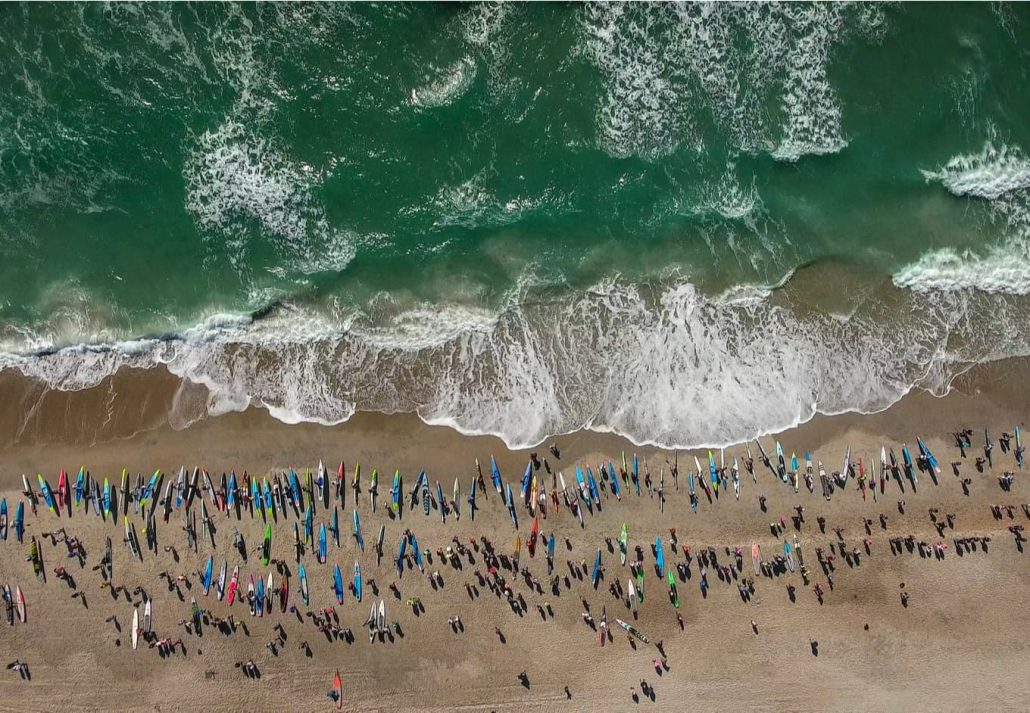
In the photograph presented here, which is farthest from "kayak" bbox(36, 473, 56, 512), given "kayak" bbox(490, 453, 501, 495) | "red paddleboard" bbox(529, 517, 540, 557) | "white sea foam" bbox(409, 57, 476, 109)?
"white sea foam" bbox(409, 57, 476, 109)

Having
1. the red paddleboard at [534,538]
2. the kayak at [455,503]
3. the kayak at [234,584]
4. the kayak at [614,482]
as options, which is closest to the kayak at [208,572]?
the kayak at [234,584]

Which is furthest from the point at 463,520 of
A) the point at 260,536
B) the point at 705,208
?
the point at 705,208

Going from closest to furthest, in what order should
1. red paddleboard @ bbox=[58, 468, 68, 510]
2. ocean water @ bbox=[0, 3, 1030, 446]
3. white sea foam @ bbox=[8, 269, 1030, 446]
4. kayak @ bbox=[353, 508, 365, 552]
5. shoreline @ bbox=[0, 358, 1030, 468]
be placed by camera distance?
red paddleboard @ bbox=[58, 468, 68, 510] < kayak @ bbox=[353, 508, 365, 552] < shoreline @ bbox=[0, 358, 1030, 468] < white sea foam @ bbox=[8, 269, 1030, 446] < ocean water @ bbox=[0, 3, 1030, 446]

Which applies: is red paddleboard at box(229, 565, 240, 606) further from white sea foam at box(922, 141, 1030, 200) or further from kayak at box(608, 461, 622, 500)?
white sea foam at box(922, 141, 1030, 200)

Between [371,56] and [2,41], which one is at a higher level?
[2,41]

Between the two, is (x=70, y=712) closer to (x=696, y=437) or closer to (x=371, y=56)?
(x=696, y=437)

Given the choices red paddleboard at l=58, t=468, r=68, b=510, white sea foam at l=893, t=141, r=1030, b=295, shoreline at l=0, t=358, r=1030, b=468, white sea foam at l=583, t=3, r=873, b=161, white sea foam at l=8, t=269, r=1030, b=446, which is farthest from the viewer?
white sea foam at l=583, t=3, r=873, b=161

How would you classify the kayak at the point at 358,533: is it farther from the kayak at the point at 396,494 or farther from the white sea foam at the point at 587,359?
the white sea foam at the point at 587,359
